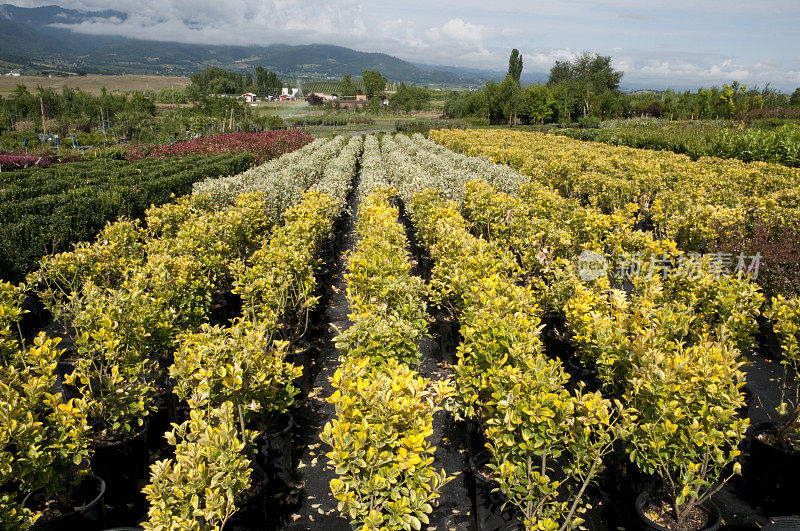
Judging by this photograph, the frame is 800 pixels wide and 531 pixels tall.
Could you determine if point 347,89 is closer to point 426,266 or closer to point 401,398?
point 426,266

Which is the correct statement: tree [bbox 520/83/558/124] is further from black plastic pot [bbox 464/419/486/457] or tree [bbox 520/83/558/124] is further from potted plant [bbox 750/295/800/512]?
black plastic pot [bbox 464/419/486/457]

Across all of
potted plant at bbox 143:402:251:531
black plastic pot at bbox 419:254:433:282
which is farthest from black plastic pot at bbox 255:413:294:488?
black plastic pot at bbox 419:254:433:282

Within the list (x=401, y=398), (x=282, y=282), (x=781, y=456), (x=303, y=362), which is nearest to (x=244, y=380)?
(x=401, y=398)

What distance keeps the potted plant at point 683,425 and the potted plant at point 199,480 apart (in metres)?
2.74

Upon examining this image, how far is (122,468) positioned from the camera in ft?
13.2

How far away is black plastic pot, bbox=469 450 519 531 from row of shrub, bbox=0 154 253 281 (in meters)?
6.78

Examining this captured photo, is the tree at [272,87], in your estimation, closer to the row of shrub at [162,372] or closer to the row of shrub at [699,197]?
the row of shrub at [699,197]

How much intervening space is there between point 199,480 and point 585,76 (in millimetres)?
114175

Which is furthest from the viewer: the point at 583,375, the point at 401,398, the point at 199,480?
the point at 583,375

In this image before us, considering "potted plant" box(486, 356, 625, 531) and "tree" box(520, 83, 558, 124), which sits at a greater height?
"tree" box(520, 83, 558, 124)

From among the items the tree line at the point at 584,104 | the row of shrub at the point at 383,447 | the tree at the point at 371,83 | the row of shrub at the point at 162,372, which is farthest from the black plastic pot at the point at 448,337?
the tree at the point at 371,83

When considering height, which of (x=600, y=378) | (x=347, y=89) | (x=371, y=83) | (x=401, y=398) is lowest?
(x=600, y=378)

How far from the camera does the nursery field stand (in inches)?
114

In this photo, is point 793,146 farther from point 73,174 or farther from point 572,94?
point 572,94
